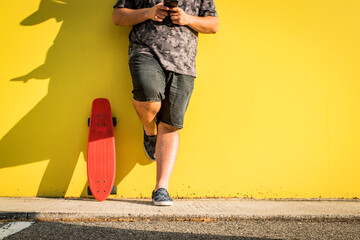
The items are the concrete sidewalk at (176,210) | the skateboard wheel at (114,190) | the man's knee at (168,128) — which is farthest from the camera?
the skateboard wheel at (114,190)

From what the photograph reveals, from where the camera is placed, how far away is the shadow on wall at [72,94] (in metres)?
2.54

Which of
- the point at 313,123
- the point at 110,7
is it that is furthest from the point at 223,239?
the point at 110,7

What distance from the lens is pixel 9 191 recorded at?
2.51 m

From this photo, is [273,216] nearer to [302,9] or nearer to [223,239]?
[223,239]

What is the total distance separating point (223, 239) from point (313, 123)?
1428 mm

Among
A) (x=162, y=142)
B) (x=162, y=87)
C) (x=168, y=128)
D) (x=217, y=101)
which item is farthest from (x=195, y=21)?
(x=162, y=142)

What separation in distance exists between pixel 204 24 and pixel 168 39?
29 cm

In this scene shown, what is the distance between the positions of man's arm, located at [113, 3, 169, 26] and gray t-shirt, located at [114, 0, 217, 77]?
57 millimetres

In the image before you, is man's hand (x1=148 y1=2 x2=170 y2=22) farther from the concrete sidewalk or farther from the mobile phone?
the concrete sidewalk

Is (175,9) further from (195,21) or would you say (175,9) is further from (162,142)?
(162,142)

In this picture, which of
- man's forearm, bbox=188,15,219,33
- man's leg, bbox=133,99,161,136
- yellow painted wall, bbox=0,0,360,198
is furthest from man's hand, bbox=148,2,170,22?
man's leg, bbox=133,99,161,136

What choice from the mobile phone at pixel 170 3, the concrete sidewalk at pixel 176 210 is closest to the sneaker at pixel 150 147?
the concrete sidewalk at pixel 176 210

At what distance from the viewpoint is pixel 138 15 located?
91.4 inches

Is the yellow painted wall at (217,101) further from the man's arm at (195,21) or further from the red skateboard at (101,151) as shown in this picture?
the man's arm at (195,21)
